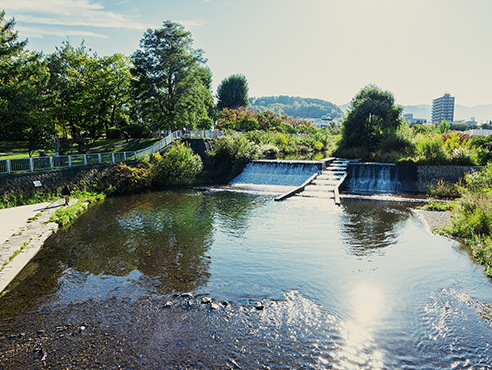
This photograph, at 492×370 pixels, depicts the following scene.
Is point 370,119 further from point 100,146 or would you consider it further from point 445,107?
point 445,107

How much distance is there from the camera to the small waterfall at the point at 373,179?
66.0 feet

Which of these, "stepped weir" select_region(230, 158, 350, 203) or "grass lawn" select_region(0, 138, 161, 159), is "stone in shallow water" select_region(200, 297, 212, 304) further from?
"grass lawn" select_region(0, 138, 161, 159)

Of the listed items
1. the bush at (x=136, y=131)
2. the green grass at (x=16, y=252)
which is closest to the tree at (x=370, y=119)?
the bush at (x=136, y=131)

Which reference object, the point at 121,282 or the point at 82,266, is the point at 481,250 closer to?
the point at 121,282

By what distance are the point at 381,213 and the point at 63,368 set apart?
1328cm

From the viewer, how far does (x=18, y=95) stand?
61.3 feet

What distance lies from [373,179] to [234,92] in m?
55.8

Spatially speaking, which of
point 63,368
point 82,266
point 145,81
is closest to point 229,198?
point 82,266

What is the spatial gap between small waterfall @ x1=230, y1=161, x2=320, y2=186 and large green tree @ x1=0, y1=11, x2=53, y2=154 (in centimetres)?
1350

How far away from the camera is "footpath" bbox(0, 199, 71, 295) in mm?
8445

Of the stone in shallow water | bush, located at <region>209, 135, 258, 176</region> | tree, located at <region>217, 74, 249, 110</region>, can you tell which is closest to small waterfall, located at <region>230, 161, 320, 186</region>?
bush, located at <region>209, 135, 258, 176</region>

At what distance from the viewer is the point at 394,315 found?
6.47 m

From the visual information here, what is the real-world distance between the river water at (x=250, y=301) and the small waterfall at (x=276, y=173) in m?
10.4

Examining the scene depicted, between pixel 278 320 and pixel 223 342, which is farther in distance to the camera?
pixel 278 320
